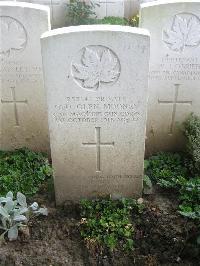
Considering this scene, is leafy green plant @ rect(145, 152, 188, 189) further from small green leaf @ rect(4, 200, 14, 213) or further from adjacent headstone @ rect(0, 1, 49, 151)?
small green leaf @ rect(4, 200, 14, 213)

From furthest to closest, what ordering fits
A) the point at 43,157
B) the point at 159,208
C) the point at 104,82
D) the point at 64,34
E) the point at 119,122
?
1. the point at 43,157
2. the point at 159,208
3. the point at 119,122
4. the point at 104,82
5. the point at 64,34

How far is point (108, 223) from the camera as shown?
331 centimetres

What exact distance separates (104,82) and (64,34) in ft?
1.69

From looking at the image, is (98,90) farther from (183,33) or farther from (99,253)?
(99,253)

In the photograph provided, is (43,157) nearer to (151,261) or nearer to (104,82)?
(104,82)

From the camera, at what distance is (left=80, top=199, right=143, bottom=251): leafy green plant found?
3180 millimetres

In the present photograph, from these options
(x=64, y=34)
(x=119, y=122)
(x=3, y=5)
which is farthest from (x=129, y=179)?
(x=3, y=5)

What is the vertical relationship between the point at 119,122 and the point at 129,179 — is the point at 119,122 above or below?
above

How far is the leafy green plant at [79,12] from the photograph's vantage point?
7.36 meters

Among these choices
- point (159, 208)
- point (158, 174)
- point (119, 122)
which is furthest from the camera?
point (158, 174)

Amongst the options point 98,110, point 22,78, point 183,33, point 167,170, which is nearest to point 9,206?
point 98,110

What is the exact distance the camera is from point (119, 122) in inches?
132

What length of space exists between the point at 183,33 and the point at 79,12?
401cm

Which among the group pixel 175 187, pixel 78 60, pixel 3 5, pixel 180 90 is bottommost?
pixel 175 187
